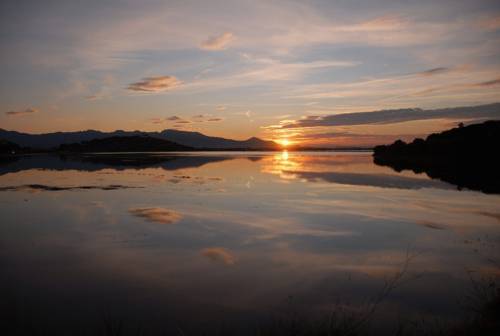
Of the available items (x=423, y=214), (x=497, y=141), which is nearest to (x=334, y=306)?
(x=423, y=214)

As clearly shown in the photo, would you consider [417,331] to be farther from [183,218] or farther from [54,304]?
[183,218]

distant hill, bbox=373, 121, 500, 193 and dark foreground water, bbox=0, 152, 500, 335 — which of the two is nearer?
dark foreground water, bbox=0, 152, 500, 335

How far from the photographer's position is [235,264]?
12.4m

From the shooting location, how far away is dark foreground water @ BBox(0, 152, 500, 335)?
8766 mm

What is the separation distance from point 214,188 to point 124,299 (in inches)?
926

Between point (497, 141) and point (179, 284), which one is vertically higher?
point (497, 141)

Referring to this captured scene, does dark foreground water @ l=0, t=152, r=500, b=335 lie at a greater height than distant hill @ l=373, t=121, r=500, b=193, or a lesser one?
lesser

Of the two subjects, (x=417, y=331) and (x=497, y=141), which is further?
(x=497, y=141)

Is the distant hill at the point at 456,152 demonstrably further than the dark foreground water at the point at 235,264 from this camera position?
Yes

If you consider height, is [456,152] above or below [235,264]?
above

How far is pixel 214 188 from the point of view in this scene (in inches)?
1303

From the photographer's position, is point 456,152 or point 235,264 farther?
point 456,152

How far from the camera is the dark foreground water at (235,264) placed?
8.77 m

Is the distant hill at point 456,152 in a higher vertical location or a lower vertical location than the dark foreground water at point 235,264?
higher
